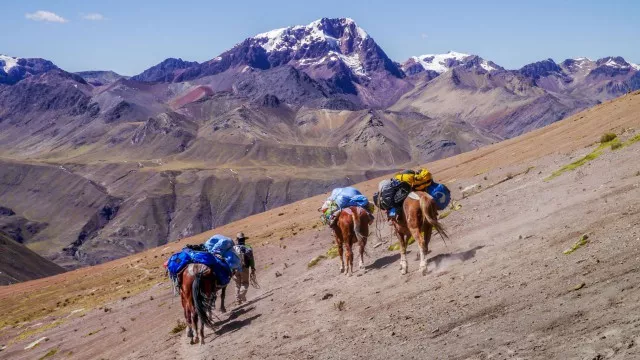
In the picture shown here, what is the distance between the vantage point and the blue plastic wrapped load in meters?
20.1

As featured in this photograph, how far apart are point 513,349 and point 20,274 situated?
96597 mm

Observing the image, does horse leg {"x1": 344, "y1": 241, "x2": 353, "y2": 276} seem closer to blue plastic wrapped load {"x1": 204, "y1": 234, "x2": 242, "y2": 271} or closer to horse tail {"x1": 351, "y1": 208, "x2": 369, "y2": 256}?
horse tail {"x1": 351, "y1": 208, "x2": 369, "y2": 256}

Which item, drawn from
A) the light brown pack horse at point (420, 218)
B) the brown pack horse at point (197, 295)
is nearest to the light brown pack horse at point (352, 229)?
the light brown pack horse at point (420, 218)

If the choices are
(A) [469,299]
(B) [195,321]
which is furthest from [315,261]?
(A) [469,299]

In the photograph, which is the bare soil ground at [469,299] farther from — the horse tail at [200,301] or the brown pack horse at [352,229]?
the horse tail at [200,301]

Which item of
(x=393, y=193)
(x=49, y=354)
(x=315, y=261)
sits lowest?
(x=49, y=354)

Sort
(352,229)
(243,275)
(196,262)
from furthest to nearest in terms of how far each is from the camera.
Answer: (243,275) < (352,229) < (196,262)

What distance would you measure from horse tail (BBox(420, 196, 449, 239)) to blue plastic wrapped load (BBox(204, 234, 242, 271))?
610cm

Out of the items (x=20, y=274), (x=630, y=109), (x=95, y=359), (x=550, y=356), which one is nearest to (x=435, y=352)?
(x=550, y=356)

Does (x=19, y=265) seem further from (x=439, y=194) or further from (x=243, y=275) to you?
(x=439, y=194)

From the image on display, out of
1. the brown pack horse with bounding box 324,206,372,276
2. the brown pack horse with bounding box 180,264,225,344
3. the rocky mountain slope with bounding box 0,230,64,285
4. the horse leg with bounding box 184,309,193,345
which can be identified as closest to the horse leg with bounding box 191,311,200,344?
the brown pack horse with bounding box 180,264,225,344

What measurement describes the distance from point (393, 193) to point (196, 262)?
18.4 feet

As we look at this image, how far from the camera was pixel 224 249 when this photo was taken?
20328 mm

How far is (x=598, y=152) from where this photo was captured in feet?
84.9
